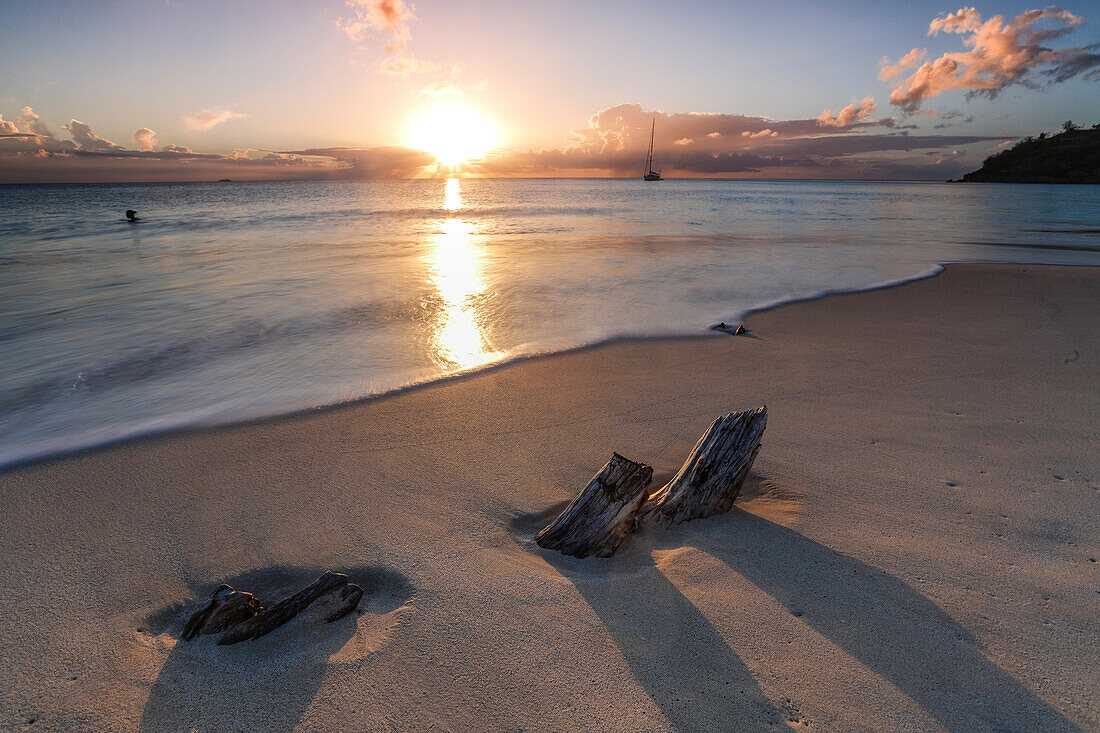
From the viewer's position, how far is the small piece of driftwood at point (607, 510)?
9.41 ft

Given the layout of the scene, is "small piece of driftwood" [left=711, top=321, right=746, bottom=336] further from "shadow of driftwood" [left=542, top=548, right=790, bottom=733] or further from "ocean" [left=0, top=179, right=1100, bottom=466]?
"shadow of driftwood" [left=542, top=548, right=790, bottom=733]

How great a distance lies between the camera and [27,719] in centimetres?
201

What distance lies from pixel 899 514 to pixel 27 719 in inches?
172

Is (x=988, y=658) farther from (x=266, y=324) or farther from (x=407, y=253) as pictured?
(x=407, y=253)

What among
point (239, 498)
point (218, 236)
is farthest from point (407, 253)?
point (239, 498)

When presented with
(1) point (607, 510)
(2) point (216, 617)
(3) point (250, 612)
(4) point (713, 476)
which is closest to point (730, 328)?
(4) point (713, 476)

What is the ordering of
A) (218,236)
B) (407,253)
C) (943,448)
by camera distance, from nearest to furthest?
(943,448) < (407,253) < (218,236)

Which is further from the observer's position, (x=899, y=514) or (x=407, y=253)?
(x=407, y=253)

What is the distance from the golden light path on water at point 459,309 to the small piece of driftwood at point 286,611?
12.0ft

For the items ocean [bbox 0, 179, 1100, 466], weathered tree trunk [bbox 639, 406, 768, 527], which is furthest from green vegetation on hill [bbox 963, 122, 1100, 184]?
weathered tree trunk [bbox 639, 406, 768, 527]

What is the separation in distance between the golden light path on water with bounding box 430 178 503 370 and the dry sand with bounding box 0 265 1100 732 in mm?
1567

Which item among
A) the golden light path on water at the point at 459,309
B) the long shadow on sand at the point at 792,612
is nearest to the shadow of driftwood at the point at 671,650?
the long shadow on sand at the point at 792,612

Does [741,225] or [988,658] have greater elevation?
[741,225]

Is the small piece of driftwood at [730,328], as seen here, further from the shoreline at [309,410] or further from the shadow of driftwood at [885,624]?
the shadow of driftwood at [885,624]
